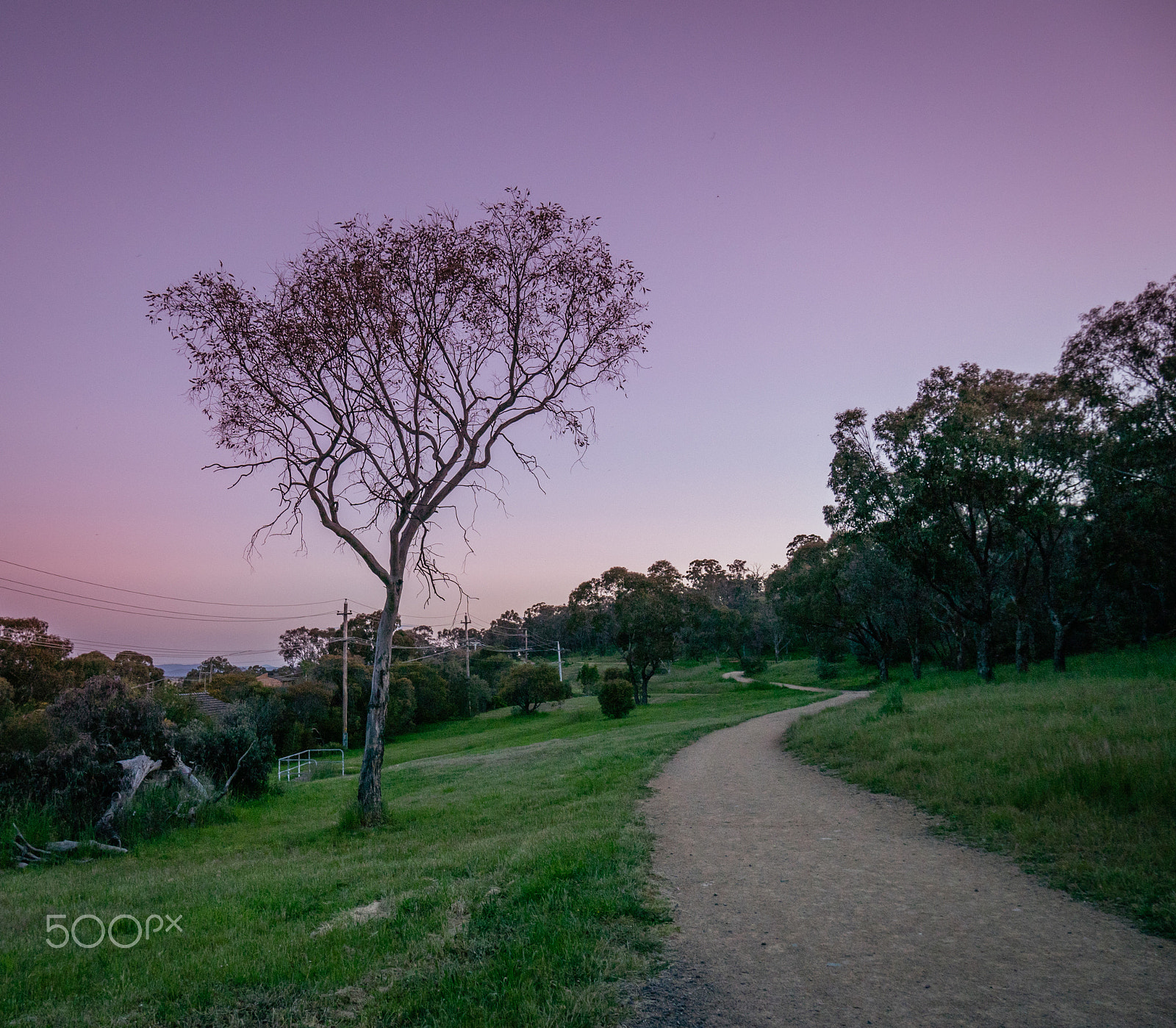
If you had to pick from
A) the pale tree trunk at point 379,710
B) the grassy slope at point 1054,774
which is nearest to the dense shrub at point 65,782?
the pale tree trunk at point 379,710

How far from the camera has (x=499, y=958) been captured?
4.50 meters

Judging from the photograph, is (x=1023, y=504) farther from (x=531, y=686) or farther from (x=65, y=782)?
(x=531, y=686)

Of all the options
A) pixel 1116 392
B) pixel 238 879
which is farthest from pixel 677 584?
pixel 238 879

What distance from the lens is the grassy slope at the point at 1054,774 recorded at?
5.92 m

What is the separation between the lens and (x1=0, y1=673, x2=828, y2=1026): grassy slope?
4.07 metres

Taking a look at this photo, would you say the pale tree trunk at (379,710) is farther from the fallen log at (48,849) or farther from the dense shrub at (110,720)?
the dense shrub at (110,720)

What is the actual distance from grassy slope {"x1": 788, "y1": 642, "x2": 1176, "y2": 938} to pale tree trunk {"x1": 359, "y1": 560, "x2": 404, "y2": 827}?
Answer: 886cm

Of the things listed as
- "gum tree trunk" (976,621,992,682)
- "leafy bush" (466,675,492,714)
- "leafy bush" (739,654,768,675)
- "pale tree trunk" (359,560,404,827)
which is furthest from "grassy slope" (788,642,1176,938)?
"leafy bush" (466,675,492,714)

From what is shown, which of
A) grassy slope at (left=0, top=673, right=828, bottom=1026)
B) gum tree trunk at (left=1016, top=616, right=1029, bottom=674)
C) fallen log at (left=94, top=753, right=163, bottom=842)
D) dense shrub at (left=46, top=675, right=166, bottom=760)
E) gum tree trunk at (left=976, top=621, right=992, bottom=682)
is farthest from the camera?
gum tree trunk at (left=1016, top=616, right=1029, bottom=674)

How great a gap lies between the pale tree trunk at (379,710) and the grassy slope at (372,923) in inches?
22.4

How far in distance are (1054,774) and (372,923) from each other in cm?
846

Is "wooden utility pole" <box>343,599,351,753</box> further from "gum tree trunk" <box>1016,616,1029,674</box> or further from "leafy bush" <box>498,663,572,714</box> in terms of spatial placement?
"gum tree trunk" <box>1016,616,1029,674</box>

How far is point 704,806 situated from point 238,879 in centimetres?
667

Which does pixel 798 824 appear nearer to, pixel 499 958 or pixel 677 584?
pixel 499 958
